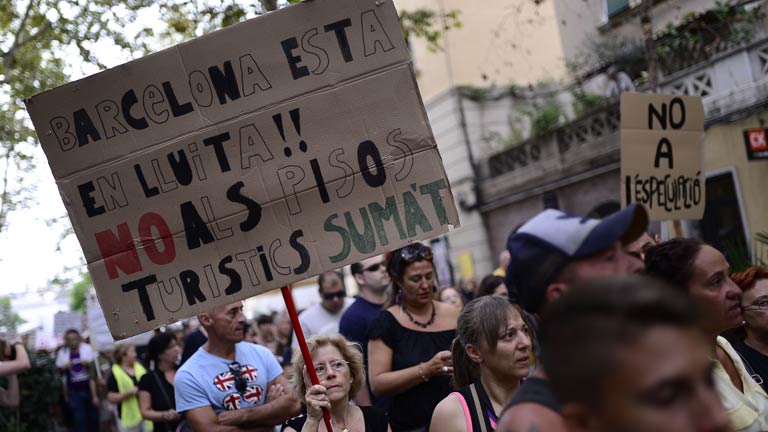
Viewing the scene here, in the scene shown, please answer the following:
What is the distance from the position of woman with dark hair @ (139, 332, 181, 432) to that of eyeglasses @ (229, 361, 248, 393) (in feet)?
9.80

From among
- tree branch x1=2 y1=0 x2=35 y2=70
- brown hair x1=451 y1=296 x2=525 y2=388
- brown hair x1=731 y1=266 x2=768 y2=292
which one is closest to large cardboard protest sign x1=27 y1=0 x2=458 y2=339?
brown hair x1=451 y1=296 x2=525 y2=388

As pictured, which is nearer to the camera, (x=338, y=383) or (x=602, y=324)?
(x=602, y=324)

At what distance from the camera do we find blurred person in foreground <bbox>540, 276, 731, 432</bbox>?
155 centimetres

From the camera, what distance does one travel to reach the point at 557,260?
2.09 m

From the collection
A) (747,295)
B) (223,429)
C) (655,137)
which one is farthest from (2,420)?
(747,295)

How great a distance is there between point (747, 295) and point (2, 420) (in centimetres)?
987

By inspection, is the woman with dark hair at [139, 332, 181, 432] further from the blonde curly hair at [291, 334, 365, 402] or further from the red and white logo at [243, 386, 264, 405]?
the blonde curly hair at [291, 334, 365, 402]

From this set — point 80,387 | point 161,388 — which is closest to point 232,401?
point 161,388

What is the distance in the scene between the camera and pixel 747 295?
3969 mm

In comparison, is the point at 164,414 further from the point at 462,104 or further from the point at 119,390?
the point at 462,104

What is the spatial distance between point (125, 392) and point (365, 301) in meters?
4.82

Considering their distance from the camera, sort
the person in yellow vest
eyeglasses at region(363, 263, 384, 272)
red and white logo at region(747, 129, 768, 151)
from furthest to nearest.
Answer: red and white logo at region(747, 129, 768, 151) → the person in yellow vest → eyeglasses at region(363, 263, 384, 272)

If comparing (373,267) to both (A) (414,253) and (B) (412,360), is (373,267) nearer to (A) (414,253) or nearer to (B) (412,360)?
(A) (414,253)

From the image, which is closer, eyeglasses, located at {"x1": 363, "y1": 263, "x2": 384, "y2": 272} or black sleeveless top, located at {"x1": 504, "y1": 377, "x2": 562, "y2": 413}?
black sleeveless top, located at {"x1": 504, "y1": 377, "x2": 562, "y2": 413}
